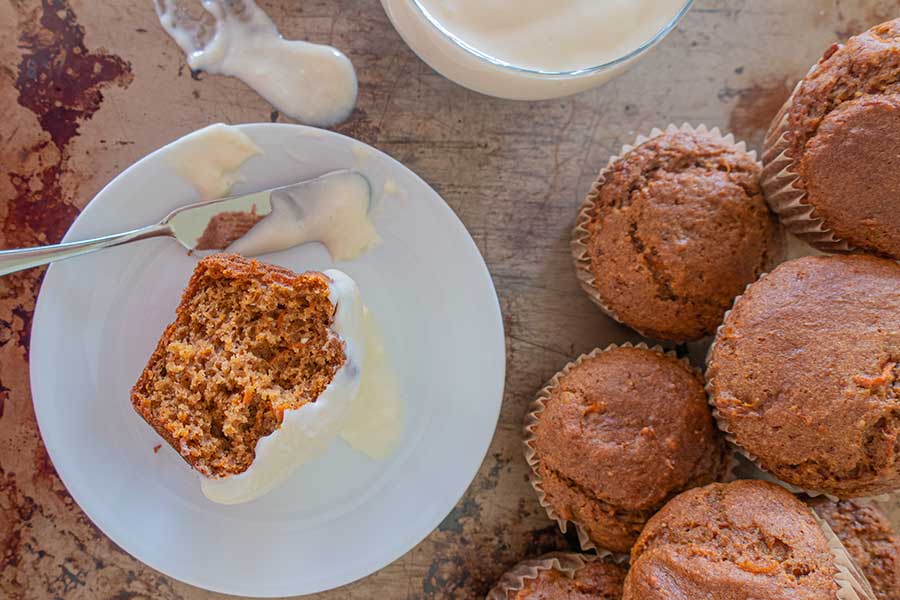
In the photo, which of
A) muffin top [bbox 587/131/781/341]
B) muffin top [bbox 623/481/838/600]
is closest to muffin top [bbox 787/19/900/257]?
muffin top [bbox 587/131/781/341]

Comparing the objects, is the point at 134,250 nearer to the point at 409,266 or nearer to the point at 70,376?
the point at 70,376

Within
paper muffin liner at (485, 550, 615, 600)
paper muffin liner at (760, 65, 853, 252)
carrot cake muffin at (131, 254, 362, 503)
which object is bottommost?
paper muffin liner at (485, 550, 615, 600)

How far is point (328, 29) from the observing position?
2.40 m

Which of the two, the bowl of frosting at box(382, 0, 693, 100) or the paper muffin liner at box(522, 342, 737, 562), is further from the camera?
the paper muffin liner at box(522, 342, 737, 562)

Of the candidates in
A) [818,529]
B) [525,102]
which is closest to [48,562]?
[525,102]

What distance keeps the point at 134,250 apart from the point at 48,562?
3.42 ft

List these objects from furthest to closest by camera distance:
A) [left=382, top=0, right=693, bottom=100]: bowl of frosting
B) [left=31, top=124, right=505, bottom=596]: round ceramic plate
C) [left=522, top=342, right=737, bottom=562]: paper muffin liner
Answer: [left=522, top=342, right=737, bottom=562]: paper muffin liner → [left=31, top=124, right=505, bottom=596]: round ceramic plate → [left=382, top=0, right=693, bottom=100]: bowl of frosting

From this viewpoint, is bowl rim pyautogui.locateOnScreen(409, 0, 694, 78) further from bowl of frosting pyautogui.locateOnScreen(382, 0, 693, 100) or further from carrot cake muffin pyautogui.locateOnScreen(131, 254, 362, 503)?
carrot cake muffin pyautogui.locateOnScreen(131, 254, 362, 503)

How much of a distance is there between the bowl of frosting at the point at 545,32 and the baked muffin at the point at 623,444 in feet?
2.79

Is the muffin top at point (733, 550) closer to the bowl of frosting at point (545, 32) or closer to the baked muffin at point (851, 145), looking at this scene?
the baked muffin at point (851, 145)

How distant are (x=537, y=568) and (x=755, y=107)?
1636 millimetres

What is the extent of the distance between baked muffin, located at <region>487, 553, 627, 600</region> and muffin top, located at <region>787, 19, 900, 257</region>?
1150mm

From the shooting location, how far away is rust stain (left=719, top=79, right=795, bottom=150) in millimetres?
2504

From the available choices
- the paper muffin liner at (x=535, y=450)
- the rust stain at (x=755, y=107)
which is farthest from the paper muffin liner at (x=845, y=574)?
the rust stain at (x=755, y=107)
